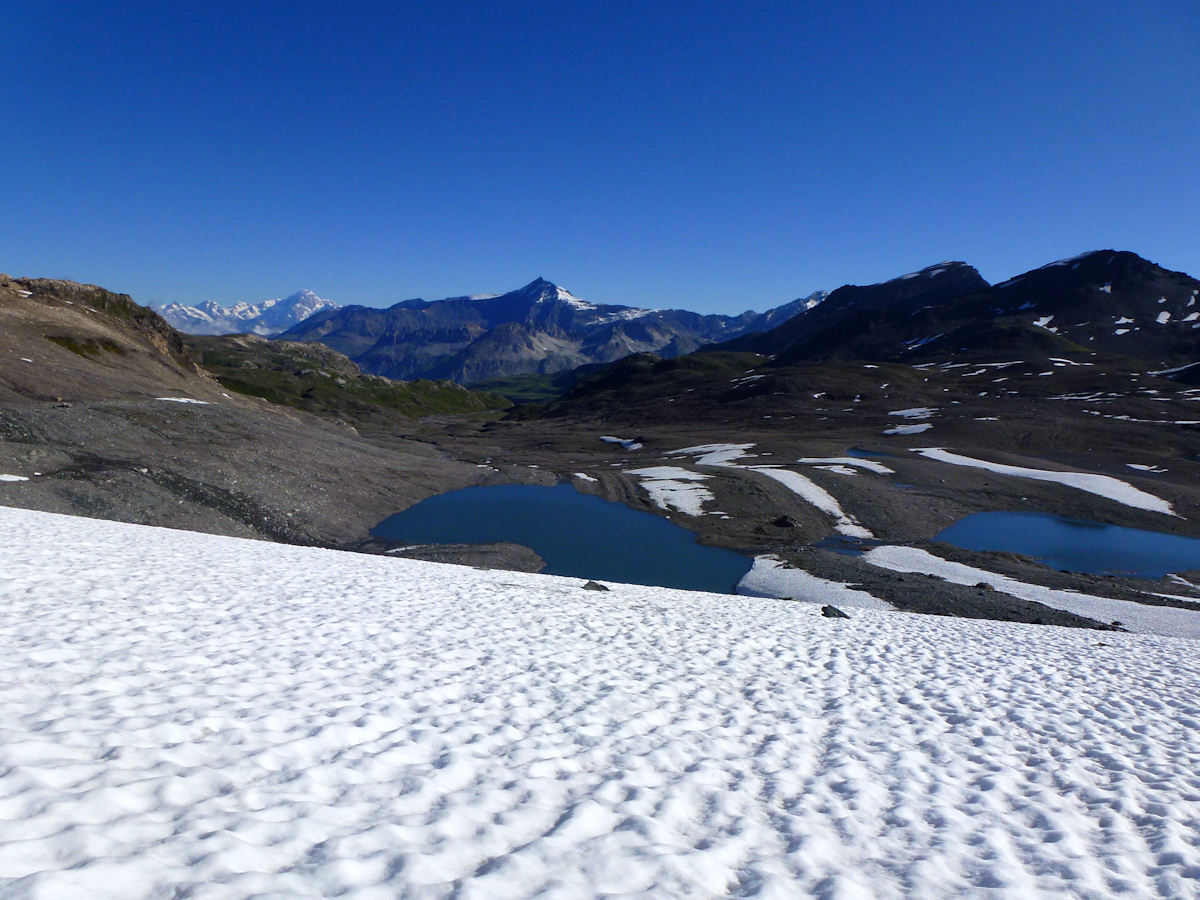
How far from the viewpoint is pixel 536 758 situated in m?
8.69

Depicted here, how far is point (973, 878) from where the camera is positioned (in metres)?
6.77

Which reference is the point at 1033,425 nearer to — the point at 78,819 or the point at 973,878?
the point at 973,878

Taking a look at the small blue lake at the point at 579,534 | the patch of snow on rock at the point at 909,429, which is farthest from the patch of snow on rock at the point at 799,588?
the patch of snow on rock at the point at 909,429

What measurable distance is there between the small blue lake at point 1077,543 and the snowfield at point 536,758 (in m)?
36.6

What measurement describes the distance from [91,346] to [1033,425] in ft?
434

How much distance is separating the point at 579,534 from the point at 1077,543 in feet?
136

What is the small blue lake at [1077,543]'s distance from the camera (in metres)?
46.1

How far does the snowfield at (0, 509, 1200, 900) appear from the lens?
589 cm

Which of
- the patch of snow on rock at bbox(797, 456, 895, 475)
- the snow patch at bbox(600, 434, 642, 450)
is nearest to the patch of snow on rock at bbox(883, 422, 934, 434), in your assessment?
the patch of snow on rock at bbox(797, 456, 895, 475)

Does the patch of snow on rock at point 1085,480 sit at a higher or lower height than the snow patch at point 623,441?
lower

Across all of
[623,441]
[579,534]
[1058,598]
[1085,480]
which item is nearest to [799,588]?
[1058,598]

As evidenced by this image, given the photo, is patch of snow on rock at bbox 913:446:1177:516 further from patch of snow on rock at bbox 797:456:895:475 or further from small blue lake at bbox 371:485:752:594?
small blue lake at bbox 371:485:752:594

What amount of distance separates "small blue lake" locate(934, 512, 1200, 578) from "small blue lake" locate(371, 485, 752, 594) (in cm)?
2253

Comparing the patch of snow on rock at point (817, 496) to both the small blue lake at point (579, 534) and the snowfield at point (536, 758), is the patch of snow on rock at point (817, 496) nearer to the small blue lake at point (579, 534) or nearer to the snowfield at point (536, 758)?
the small blue lake at point (579, 534)
